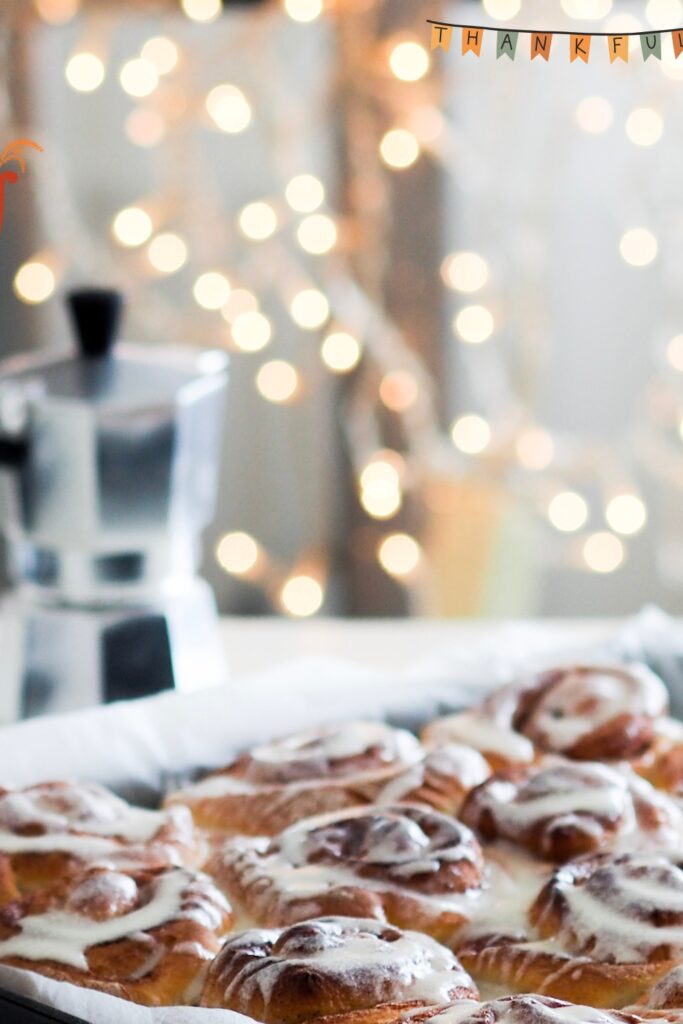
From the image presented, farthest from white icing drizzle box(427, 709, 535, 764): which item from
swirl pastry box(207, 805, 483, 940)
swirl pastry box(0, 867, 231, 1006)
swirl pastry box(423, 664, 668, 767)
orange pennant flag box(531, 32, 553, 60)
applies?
orange pennant flag box(531, 32, 553, 60)

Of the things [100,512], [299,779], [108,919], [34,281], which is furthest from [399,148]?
[108,919]

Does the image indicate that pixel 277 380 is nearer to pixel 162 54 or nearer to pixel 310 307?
pixel 310 307

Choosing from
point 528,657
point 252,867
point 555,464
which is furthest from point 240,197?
point 252,867

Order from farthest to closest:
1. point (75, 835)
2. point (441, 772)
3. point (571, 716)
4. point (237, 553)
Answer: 1. point (237, 553)
2. point (571, 716)
3. point (441, 772)
4. point (75, 835)

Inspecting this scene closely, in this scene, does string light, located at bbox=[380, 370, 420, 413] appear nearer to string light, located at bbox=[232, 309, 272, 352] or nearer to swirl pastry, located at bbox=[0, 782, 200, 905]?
string light, located at bbox=[232, 309, 272, 352]

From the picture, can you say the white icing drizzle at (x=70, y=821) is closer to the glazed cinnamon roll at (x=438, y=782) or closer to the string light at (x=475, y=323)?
the glazed cinnamon roll at (x=438, y=782)

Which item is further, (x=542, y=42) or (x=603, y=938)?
(x=603, y=938)

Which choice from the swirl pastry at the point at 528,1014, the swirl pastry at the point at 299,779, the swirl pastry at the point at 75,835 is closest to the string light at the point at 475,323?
the swirl pastry at the point at 299,779
